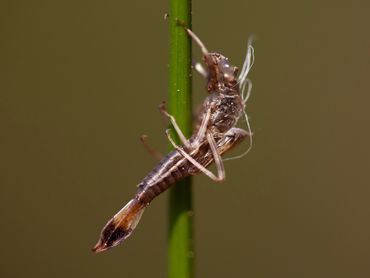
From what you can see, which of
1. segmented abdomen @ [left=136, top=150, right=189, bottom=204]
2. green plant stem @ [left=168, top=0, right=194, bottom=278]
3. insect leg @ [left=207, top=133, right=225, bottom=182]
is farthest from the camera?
insect leg @ [left=207, top=133, right=225, bottom=182]

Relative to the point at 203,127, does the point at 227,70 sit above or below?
above

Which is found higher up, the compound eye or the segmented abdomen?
the compound eye

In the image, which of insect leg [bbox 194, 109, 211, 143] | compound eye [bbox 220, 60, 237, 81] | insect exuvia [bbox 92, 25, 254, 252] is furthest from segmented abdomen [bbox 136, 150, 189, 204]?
compound eye [bbox 220, 60, 237, 81]

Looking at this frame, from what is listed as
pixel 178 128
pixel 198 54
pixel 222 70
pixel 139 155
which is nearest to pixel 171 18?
pixel 178 128

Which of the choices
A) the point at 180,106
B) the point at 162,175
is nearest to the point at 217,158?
the point at 162,175

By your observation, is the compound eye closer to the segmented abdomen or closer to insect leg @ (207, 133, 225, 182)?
insect leg @ (207, 133, 225, 182)

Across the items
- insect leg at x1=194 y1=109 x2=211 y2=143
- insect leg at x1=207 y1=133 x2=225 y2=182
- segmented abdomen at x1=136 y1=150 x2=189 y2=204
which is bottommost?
segmented abdomen at x1=136 y1=150 x2=189 y2=204

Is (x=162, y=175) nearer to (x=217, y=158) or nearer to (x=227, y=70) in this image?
(x=217, y=158)

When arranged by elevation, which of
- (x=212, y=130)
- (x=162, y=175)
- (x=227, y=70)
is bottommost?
(x=162, y=175)

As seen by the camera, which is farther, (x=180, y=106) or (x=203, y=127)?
(x=203, y=127)

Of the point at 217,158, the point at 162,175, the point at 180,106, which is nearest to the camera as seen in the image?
the point at 180,106
